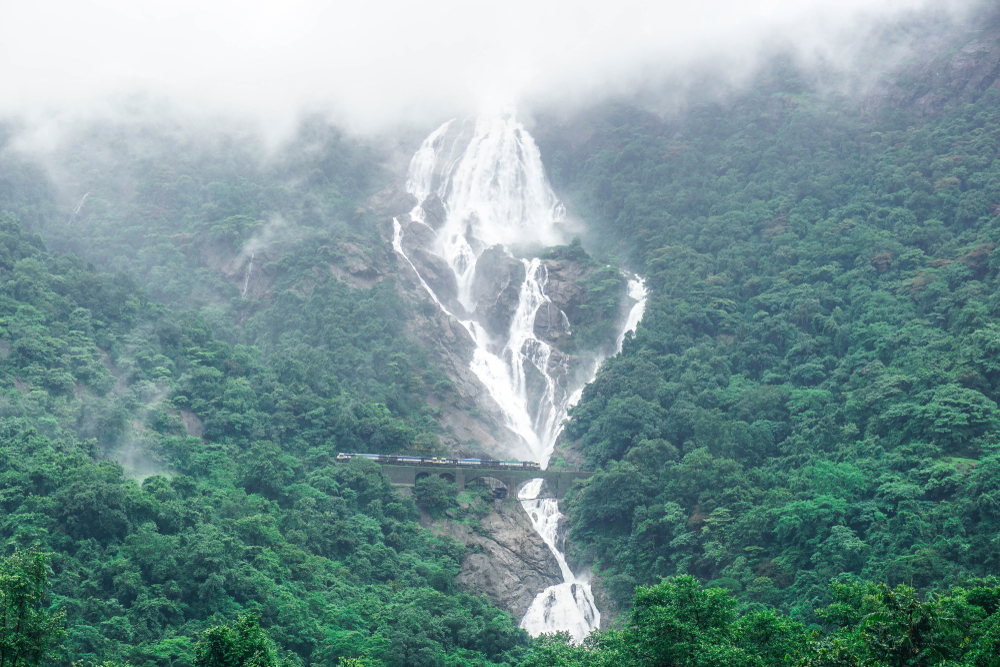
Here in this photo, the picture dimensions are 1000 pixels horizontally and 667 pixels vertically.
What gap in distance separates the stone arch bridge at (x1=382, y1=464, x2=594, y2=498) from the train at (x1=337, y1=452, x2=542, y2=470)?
11.4 inches

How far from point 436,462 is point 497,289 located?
2556 cm

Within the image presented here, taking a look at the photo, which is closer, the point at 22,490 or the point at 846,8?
the point at 22,490

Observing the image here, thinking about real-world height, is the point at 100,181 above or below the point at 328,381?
above

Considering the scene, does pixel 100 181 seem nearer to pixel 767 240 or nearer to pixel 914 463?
pixel 767 240

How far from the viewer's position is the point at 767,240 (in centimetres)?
7525

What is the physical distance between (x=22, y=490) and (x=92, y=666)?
456 inches

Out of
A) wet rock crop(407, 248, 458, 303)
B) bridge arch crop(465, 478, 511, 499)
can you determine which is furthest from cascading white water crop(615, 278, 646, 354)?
bridge arch crop(465, 478, 511, 499)

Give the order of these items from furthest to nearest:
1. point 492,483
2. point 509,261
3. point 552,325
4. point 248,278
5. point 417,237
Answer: point 417,237, point 509,261, point 248,278, point 552,325, point 492,483

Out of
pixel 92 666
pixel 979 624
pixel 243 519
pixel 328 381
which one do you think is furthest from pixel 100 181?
pixel 979 624

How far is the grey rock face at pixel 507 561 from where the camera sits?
5366cm

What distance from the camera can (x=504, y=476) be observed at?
61.1m

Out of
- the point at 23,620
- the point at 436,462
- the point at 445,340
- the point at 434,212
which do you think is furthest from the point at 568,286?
the point at 23,620

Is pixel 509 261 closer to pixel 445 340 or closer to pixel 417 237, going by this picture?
pixel 417 237

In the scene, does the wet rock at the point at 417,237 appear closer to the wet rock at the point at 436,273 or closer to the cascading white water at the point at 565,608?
the wet rock at the point at 436,273
